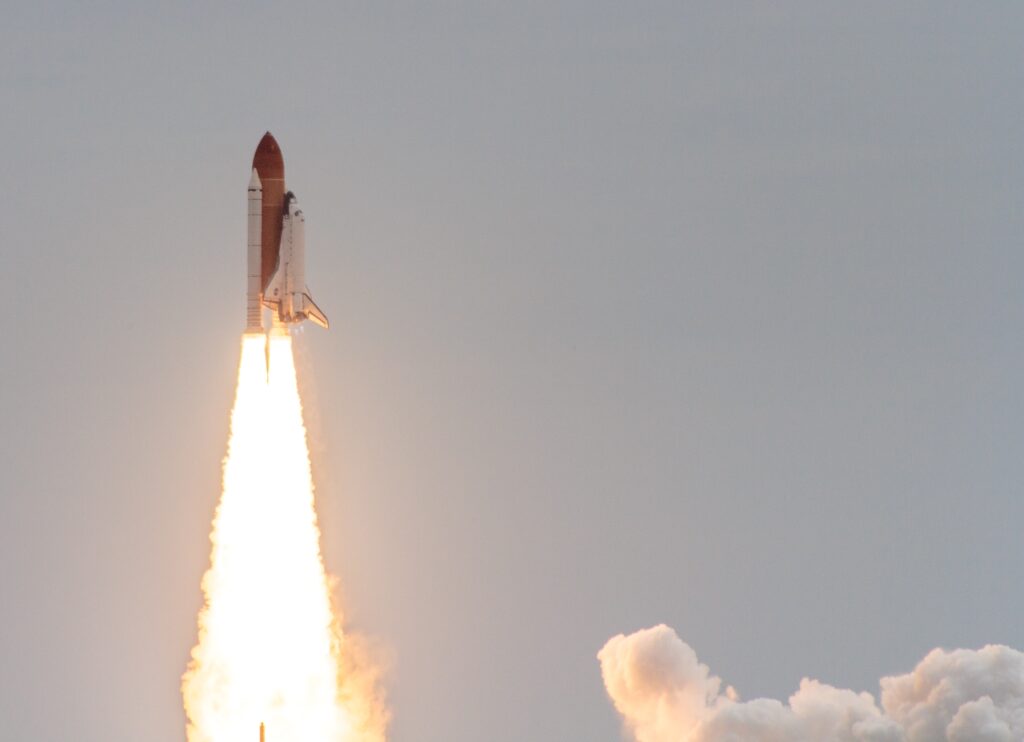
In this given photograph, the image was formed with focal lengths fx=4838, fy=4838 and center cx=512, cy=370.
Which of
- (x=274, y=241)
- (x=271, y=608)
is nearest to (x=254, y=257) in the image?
(x=274, y=241)

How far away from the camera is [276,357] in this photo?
404 ft

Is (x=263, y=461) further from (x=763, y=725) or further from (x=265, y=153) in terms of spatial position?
(x=763, y=725)

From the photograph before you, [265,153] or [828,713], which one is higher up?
[265,153]

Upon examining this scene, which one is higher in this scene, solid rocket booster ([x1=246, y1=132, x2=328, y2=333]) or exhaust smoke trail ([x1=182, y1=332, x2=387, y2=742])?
solid rocket booster ([x1=246, y1=132, x2=328, y2=333])

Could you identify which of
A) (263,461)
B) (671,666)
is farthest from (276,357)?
(671,666)

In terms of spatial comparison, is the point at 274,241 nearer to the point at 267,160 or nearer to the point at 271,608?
the point at 267,160

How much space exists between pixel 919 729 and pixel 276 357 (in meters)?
20.5

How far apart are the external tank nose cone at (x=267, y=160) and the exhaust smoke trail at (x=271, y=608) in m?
4.23

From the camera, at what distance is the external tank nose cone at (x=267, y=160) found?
123 m

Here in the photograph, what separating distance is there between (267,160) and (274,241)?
2.08 metres

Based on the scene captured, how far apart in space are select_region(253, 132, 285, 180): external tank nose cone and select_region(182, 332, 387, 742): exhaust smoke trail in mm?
4231

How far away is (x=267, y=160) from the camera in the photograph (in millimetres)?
123125

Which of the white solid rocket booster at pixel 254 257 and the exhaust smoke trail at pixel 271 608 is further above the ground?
the white solid rocket booster at pixel 254 257

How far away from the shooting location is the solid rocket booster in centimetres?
12312
